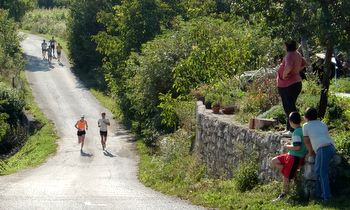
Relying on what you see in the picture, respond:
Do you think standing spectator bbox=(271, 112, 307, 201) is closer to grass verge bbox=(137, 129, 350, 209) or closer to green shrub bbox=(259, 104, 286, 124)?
grass verge bbox=(137, 129, 350, 209)

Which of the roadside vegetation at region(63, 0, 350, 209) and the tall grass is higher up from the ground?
the roadside vegetation at region(63, 0, 350, 209)

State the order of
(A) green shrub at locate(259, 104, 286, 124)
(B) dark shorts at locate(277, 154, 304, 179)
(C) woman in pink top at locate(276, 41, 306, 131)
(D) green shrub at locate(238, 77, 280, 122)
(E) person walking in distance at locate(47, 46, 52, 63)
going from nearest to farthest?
(B) dark shorts at locate(277, 154, 304, 179) < (C) woman in pink top at locate(276, 41, 306, 131) < (A) green shrub at locate(259, 104, 286, 124) < (D) green shrub at locate(238, 77, 280, 122) < (E) person walking in distance at locate(47, 46, 52, 63)

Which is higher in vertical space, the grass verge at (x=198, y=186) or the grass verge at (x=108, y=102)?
the grass verge at (x=198, y=186)

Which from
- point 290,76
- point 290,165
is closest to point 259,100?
point 290,76

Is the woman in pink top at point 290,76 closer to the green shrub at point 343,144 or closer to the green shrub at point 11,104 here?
the green shrub at point 343,144

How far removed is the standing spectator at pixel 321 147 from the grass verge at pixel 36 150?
12930 mm

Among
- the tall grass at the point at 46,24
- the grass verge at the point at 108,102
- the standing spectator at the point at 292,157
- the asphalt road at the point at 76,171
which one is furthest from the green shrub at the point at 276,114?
the tall grass at the point at 46,24

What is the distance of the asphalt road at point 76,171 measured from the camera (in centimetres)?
1309

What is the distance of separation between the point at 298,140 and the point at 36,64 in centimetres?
4153

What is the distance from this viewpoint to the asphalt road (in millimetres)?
13086

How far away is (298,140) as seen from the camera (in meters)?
11.1

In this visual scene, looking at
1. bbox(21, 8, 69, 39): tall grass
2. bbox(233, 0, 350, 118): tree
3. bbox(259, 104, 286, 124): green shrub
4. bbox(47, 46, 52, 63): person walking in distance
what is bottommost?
bbox(47, 46, 52, 63): person walking in distance

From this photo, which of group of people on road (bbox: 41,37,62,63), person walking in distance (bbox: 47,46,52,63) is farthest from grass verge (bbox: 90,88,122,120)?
group of people on road (bbox: 41,37,62,63)

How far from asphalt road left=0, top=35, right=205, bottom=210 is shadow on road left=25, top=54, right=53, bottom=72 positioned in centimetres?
207
